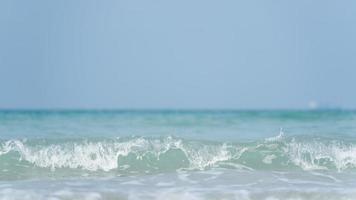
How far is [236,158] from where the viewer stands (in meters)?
10.8

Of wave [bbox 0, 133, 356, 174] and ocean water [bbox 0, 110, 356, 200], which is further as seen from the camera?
wave [bbox 0, 133, 356, 174]

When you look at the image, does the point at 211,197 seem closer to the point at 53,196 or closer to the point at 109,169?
the point at 53,196

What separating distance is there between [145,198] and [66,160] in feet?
11.3

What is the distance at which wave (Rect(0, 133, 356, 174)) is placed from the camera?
10312 mm

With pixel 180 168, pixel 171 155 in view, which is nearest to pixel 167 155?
pixel 171 155

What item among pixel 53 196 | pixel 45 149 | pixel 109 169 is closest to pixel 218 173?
pixel 109 169

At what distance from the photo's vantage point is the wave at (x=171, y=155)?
406 inches

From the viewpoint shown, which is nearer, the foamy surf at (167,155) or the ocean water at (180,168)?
the ocean water at (180,168)

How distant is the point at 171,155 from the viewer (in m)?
10.8

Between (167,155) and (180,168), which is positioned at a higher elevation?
A: (167,155)

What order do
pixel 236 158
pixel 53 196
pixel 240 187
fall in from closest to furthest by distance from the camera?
pixel 53 196, pixel 240 187, pixel 236 158

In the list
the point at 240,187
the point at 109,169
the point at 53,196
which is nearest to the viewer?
the point at 53,196

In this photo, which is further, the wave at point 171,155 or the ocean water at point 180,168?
the wave at point 171,155

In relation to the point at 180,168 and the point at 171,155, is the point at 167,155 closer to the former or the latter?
the point at 171,155
